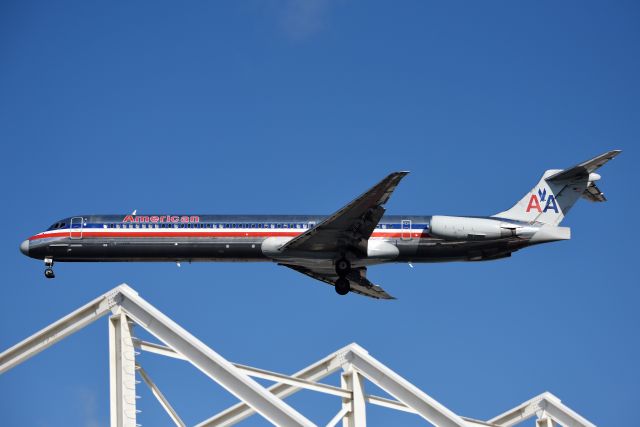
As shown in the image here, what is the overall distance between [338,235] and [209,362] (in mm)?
17835

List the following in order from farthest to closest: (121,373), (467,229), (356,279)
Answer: (356,279), (467,229), (121,373)

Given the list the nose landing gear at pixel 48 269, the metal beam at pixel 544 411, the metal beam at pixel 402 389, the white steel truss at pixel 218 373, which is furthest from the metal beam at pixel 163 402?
the nose landing gear at pixel 48 269

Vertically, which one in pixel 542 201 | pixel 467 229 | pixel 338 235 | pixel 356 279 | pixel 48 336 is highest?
pixel 542 201

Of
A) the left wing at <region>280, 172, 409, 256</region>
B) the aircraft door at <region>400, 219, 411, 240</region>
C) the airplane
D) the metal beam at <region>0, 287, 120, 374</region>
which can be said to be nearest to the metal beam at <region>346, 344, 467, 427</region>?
the left wing at <region>280, 172, 409, 256</region>

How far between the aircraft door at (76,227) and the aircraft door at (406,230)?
580 inches

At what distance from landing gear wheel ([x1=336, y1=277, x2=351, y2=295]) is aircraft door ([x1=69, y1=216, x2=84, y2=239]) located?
12.0 m

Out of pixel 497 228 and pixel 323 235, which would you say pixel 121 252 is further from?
pixel 497 228

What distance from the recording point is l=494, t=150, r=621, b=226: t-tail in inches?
1652

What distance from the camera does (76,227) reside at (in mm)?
44156

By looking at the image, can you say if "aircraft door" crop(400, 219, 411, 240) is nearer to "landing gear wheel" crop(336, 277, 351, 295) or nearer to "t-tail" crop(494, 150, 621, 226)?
"landing gear wheel" crop(336, 277, 351, 295)

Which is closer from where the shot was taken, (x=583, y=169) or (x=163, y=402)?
(x=163, y=402)

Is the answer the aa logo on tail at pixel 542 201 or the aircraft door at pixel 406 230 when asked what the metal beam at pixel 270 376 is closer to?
the aircraft door at pixel 406 230

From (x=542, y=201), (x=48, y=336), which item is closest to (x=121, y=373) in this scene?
(x=48, y=336)

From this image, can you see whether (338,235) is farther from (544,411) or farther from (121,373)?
(121,373)
